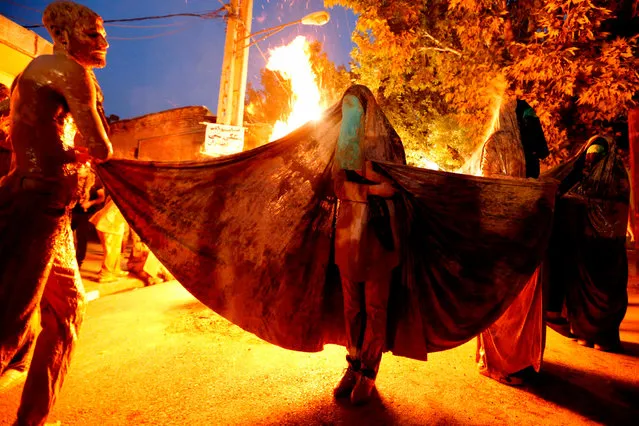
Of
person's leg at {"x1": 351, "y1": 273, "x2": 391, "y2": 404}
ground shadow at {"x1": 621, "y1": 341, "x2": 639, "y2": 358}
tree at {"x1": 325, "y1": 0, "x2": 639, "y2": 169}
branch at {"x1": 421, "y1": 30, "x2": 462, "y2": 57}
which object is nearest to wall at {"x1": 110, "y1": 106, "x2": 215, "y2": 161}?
tree at {"x1": 325, "y1": 0, "x2": 639, "y2": 169}

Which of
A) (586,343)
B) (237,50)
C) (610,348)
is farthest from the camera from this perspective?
(237,50)

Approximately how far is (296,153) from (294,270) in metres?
0.99

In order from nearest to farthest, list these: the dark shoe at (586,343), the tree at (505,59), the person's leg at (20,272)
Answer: the person's leg at (20,272) → the dark shoe at (586,343) → the tree at (505,59)

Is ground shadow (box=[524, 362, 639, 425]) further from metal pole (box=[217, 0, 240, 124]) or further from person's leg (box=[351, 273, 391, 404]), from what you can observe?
metal pole (box=[217, 0, 240, 124])

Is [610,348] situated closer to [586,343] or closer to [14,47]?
[586,343]

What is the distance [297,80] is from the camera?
11.1 m

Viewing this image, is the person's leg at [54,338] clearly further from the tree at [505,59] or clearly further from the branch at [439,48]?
the branch at [439,48]

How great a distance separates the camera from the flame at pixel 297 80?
10602mm

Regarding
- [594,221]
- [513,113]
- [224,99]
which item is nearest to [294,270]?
[513,113]

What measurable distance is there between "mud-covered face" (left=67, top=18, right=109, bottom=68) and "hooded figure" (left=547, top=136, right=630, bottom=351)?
4.88 metres

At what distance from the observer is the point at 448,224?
276 centimetres

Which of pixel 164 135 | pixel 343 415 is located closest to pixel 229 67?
pixel 164 135

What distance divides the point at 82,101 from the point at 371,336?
2.51m

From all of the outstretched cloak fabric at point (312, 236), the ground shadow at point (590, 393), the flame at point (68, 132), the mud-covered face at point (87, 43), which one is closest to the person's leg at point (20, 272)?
the flame at point (68, 132)
